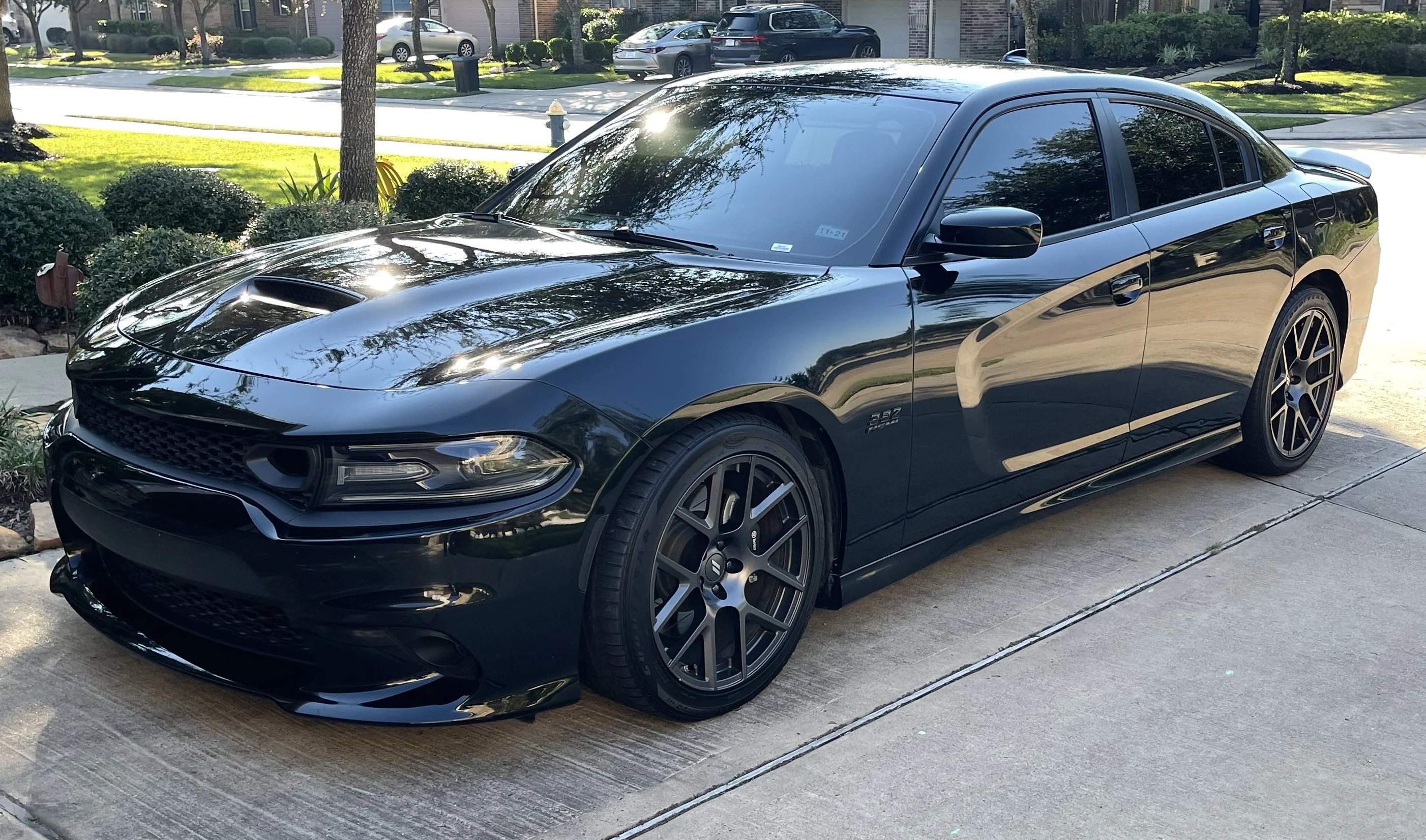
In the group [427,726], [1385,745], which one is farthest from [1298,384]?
[427,726]

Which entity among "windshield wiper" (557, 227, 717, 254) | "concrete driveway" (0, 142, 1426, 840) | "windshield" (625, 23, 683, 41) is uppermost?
"windshield" (625, 23, 683, 41)

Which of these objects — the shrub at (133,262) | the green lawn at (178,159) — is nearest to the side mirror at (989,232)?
the shrub at (133,262)

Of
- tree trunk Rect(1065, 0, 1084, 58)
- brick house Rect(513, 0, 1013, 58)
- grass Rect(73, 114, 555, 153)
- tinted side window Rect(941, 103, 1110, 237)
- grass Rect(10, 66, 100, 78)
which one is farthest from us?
grass Rect(10, 66, 100, 78)

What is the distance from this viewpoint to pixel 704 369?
3.27 meters

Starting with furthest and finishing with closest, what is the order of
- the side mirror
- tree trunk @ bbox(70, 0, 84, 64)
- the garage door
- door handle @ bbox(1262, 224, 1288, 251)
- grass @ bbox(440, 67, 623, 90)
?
tree trunk @ bbox(70, 0, 84, 64)
the garage door
grass @ bbox(440, 67, 623, 90)
door handle @ bbox(1262, 224, 1288, 251)
the side mirror

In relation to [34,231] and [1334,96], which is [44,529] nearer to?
[34,231]

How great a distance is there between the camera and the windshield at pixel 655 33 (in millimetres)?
34469

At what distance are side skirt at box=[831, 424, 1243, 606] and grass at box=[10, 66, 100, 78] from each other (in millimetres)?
40780

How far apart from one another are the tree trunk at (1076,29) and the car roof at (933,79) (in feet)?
99.7

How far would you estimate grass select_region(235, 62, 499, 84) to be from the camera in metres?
36.0

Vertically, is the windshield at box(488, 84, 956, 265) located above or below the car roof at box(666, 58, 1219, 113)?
below

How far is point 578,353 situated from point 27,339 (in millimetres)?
5478

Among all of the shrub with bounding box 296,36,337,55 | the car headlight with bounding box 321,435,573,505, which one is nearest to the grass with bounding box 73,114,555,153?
the car headlight with bounding box 321,435,573,505

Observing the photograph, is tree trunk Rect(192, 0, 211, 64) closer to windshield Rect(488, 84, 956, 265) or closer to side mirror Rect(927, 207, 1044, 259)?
windshield Rect(488, 84, 956, 265)
